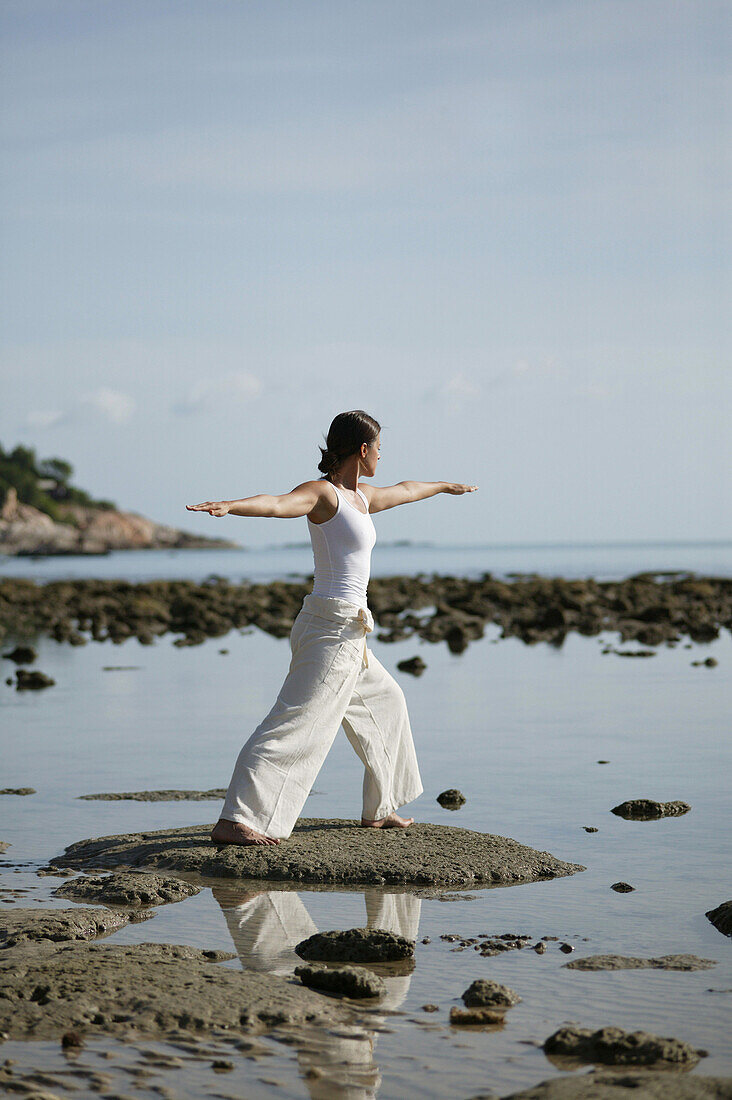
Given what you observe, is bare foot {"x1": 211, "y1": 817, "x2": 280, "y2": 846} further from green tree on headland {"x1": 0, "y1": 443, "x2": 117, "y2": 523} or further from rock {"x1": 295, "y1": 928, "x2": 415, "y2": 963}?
green tree on headland {"x1": 0, "y1": 443, "x2": 117, "y2": 523}

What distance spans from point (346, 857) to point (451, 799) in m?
1.93

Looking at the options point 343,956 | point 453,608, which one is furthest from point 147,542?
point 343,956

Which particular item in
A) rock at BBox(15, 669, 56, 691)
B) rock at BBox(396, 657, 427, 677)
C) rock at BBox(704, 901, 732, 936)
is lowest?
rock at BBox(704, 901, 732, 936)

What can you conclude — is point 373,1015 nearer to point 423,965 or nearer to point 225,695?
point 423,965

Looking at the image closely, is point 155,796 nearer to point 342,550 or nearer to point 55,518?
point 342,550

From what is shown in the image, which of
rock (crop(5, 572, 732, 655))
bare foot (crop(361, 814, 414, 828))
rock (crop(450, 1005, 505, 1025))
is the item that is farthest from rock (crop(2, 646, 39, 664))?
rock (crop(450, 1005, 505, 1025))

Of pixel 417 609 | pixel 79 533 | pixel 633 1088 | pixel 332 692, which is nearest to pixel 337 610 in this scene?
pixel 332 692

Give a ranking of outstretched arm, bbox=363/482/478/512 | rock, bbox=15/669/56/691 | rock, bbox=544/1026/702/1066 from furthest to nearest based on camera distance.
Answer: rock, bbox=15/669/56/691
outstretched arm, bbox=363/482/478/512
rock, bbox=544/1026/702/1066

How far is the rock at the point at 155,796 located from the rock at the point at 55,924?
9.56 feet

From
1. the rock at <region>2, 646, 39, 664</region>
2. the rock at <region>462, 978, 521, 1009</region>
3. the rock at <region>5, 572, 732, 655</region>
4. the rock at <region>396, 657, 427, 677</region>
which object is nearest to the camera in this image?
the rock at <region>462, 978, 521, 1009</region>

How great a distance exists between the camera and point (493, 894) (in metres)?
6.03

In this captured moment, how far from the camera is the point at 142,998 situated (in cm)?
431

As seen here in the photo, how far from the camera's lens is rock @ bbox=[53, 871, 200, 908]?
584 centimetres

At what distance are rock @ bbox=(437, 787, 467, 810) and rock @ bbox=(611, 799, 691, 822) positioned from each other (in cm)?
97
